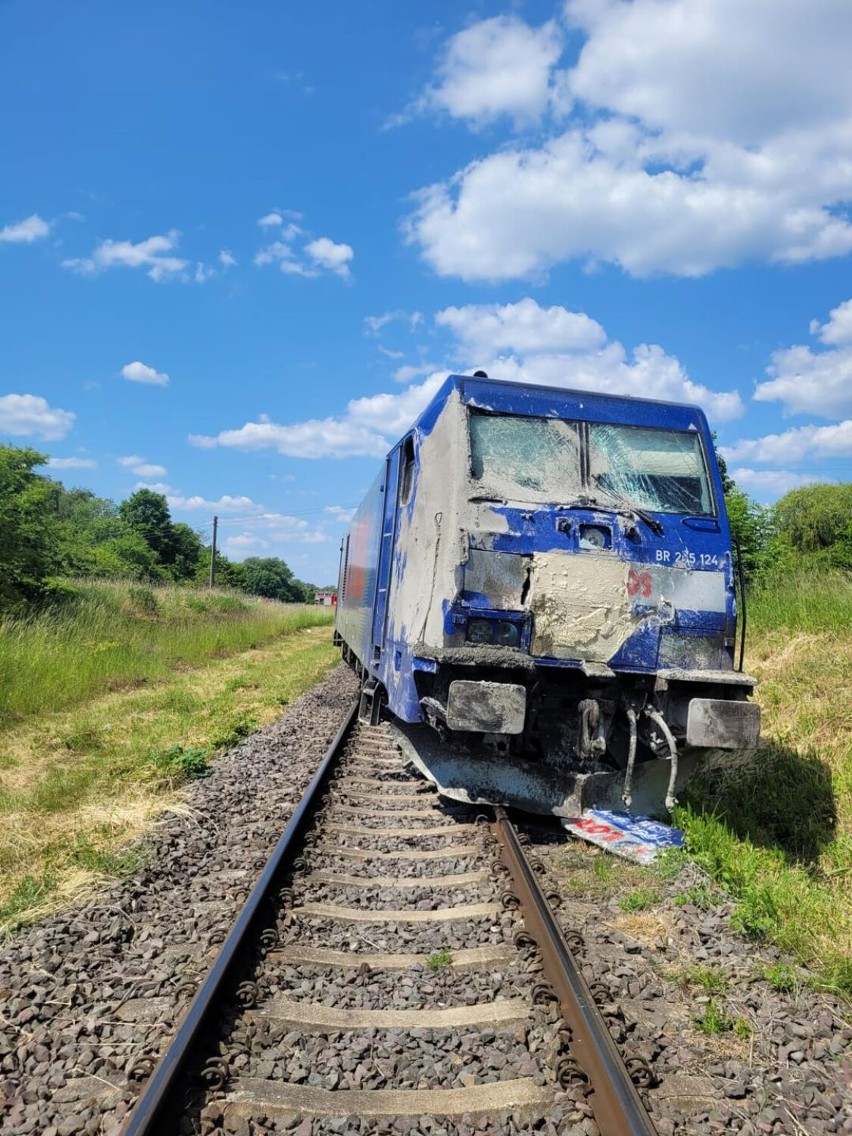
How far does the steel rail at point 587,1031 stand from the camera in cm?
246

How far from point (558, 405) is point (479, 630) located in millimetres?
1935

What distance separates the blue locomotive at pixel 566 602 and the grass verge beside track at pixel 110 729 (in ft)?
7.90

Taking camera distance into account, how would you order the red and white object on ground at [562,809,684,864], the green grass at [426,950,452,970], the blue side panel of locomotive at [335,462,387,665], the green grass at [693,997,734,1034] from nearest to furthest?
the green grass at [693,997,734,1034], the green grass at [426,950,452,970], the red and white object on ground at [562,809,684,864], the blue side panel of locomotive at [335,462,387,665]

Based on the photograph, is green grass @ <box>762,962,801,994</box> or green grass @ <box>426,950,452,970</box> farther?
green grass @ <box>426,950,452,970</box>

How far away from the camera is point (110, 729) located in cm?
952

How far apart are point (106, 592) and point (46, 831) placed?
50.4 ft

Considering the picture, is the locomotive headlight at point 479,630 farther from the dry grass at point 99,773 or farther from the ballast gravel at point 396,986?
the dry grass at point 99,773

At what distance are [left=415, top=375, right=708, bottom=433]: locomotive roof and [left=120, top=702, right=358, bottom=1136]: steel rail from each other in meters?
3.38

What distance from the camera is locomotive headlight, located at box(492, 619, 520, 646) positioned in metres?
5.34

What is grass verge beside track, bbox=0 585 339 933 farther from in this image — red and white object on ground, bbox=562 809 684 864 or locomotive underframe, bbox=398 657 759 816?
red and white object on ground, bbox=562 809 684 864

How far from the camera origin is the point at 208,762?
814 cm

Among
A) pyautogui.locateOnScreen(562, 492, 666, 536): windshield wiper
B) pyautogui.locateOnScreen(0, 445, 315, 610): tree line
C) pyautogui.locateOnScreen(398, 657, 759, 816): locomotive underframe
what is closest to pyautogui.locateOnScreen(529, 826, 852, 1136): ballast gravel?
pyautogui.locateOnScreen(398, 657, 759, 816): locomotive underframe

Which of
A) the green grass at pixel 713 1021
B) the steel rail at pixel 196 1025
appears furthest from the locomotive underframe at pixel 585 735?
the green grass at pixel 713 1021

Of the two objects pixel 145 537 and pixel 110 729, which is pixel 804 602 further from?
→ pixel 145 537
